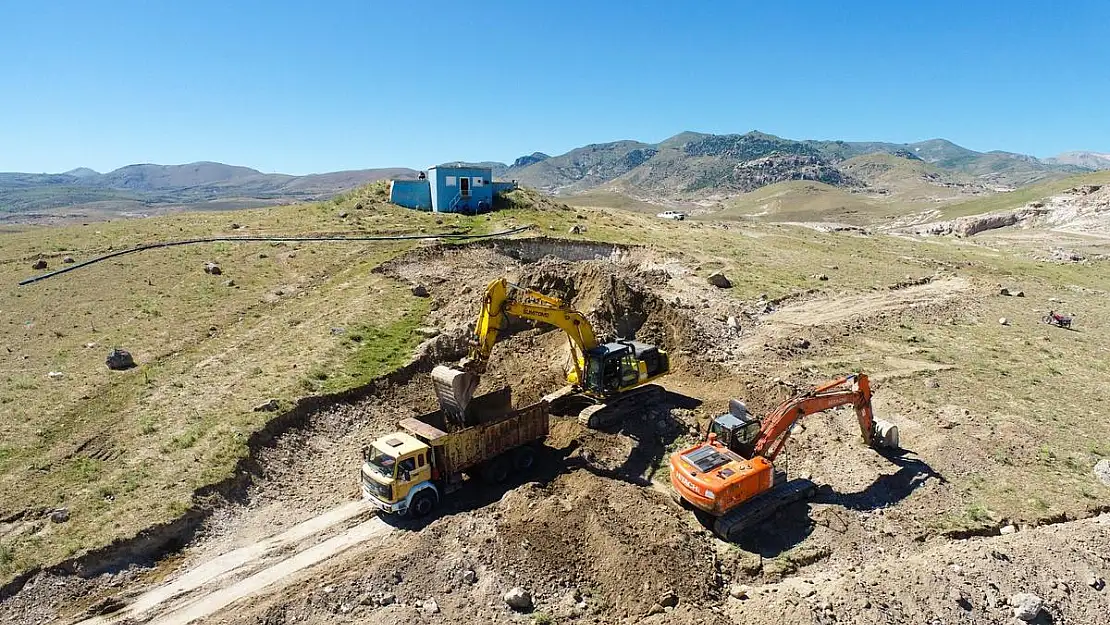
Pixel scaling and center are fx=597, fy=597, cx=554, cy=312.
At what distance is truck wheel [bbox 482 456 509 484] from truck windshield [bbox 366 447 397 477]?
3.07 m

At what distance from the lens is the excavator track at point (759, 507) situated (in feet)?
47.3

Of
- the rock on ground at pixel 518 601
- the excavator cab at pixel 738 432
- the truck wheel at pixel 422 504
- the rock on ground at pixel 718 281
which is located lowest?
the rock on ground at pixel 518 601

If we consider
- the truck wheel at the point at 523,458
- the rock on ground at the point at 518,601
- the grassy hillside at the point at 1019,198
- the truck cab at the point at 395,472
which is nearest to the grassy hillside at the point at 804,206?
the grassy hillside at the point at 1019,198

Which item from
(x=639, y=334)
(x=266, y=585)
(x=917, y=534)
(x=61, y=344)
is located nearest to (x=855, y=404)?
(x=917, y=534)

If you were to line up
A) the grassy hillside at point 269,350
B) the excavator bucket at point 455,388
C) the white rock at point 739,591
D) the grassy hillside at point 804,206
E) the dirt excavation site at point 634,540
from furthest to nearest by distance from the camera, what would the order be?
the grassy hillside at point 804,206
the excavator bucket at point 455,388
the grassy hillside at point 269,350
the white rock at point 739,591
the dirt excavation site at point 634,540

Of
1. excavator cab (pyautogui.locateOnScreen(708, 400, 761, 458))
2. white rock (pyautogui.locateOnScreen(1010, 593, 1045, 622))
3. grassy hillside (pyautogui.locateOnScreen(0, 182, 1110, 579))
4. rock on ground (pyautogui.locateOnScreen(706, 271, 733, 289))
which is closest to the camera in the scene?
white rock (pyautogui.locateOnScreen(1010, 593, 1045, 622))

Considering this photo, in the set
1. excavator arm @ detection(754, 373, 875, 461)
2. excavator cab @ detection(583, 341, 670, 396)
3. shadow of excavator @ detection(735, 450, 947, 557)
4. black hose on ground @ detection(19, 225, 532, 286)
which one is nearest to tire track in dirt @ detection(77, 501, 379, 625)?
excavator cab @ detection(583, 341, 670, 396)

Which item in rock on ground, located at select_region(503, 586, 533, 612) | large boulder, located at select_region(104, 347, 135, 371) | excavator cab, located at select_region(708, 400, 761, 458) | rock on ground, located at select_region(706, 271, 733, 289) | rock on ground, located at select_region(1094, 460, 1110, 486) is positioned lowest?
rock on ground, located at select_region(503, 586, 533, 612)

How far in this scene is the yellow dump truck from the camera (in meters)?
15.3

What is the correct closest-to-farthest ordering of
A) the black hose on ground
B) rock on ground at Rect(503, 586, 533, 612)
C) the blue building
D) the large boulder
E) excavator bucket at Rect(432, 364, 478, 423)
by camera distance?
1. rock on ground at Rect(503, 586, 533, 612)
2. excavator bucket at Rect(432, 364, 478, 423)
3. the large boulder
4. the black hose on ground
5. the blue building

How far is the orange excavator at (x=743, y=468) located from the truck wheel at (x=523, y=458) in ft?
14.6

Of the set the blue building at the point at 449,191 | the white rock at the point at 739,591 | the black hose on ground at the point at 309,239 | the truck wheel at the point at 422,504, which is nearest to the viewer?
the white rock at the point at 739,591

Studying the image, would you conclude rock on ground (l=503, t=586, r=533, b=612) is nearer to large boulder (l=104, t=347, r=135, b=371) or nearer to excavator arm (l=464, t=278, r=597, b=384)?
excavator arm (l=464, t=278, r=597, b=384)

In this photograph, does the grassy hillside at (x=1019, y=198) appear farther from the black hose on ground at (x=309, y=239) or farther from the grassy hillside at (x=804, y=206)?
the black hose on ground at (x=309, y=239)
